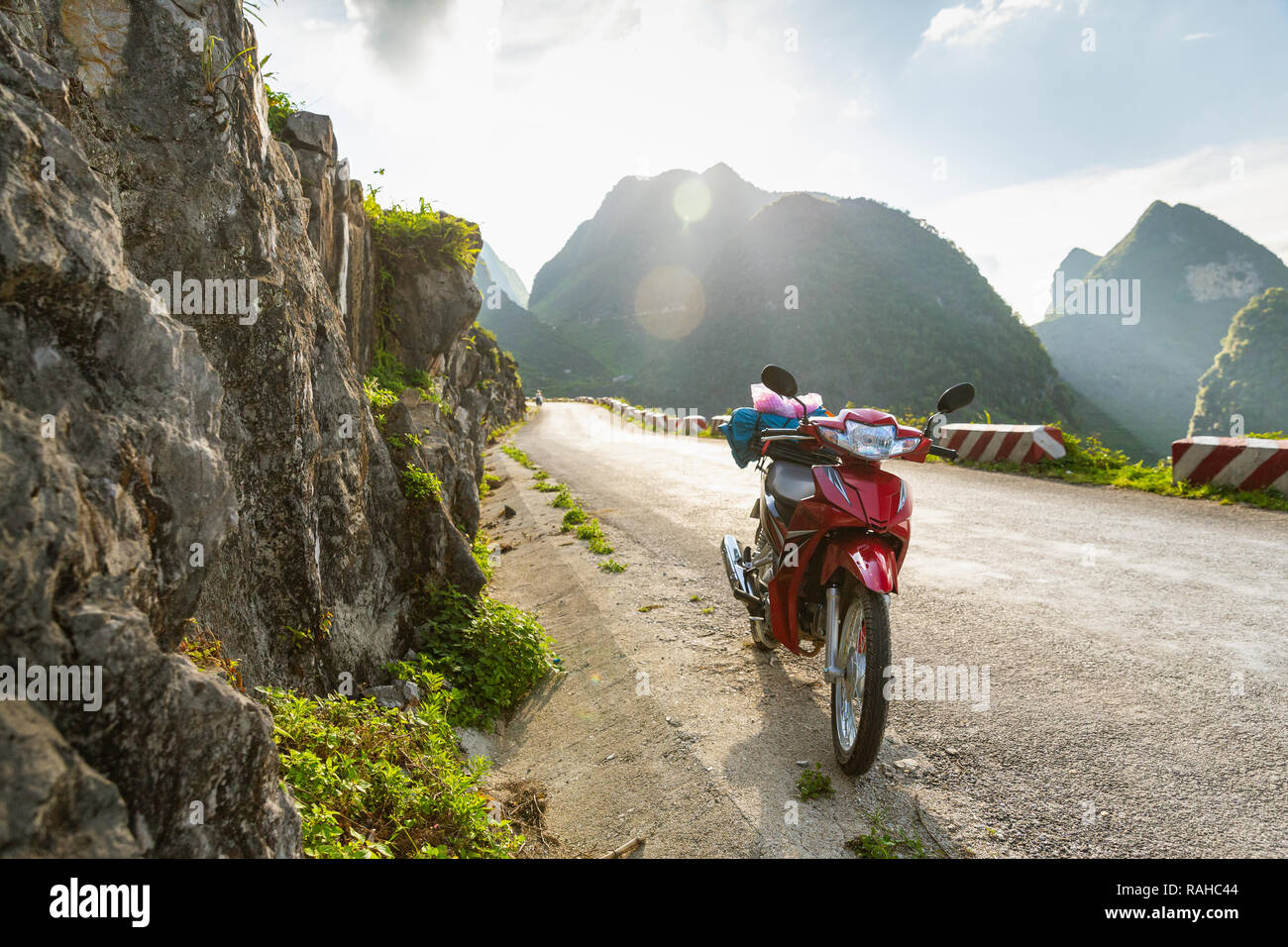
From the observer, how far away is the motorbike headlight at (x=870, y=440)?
3488 millimetres

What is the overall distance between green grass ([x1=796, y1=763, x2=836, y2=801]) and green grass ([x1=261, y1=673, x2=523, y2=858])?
4.38 ft

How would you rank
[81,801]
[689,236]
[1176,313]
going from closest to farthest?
1. [81,801]
2. [1176,313]
3. [689,236]

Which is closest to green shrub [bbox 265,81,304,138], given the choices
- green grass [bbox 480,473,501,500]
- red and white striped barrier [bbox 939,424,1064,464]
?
green grass [bbox 480,473,501,500]

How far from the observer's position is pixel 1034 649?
446cm

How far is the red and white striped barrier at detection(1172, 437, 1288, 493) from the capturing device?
27.7 feet

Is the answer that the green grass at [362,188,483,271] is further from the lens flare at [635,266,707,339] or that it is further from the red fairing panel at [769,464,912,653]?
the lens flare at [635,266,707,339]

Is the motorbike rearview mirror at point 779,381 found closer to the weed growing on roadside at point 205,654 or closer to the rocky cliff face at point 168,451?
the rocky cliff face at point 168,451

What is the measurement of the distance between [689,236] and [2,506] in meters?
202

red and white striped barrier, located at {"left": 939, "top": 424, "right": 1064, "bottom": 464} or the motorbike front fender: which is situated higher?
red and white striped barrier, located at {"left": 939, "top": 424, "right": 1064, "bottom": 464}

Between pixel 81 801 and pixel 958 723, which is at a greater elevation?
pixel 81 801

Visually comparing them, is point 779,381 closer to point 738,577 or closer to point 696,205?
point 738,577
